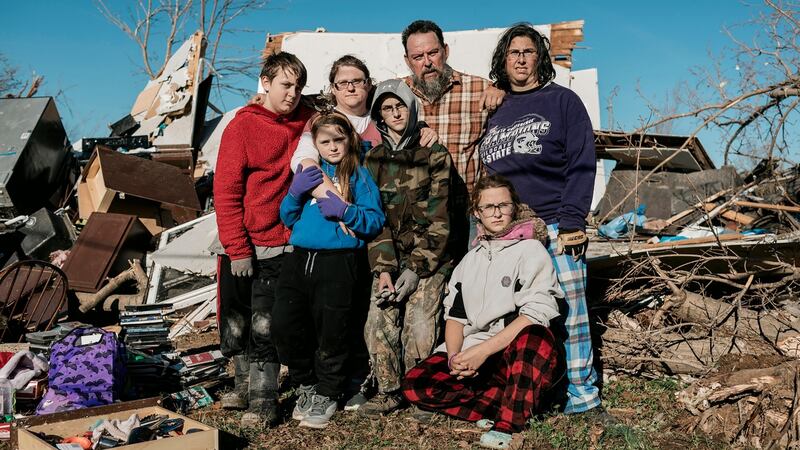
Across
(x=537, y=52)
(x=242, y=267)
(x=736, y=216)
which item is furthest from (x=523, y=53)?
(x=736, y=216)

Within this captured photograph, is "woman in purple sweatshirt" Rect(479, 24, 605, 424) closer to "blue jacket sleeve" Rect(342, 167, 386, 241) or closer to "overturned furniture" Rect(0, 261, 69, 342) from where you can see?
"blue jacket sleeve" Rect(342, 167, 386, 241)

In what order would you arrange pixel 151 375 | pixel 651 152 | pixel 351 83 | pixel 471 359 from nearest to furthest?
pixel 471 359
pixel 351 83
pixel 151 375
pixel 651 152

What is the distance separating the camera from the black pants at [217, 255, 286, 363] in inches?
163

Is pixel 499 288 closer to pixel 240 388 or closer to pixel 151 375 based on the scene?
pixel 240 388

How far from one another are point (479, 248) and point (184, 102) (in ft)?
25.7

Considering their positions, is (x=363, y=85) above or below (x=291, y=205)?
above

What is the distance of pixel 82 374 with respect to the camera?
163 inches

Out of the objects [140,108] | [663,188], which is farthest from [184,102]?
[663,188]

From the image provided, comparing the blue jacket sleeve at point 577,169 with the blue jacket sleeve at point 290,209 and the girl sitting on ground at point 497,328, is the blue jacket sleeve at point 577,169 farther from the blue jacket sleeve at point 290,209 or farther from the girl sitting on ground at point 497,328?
the blue jacket sleeve at point 290,209

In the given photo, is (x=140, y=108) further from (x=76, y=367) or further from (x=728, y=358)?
(x=728, y=358)

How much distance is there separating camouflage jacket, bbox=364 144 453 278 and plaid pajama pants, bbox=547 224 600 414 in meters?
0.64

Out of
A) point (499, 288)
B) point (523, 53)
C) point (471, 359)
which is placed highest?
point (523, 53)

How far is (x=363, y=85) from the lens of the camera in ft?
13.8

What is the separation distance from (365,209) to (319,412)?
46.2 inches
